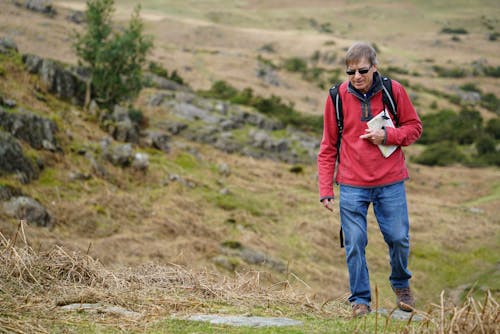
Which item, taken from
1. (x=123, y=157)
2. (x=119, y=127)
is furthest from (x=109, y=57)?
(x=123, y=157)

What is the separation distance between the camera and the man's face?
5.42m

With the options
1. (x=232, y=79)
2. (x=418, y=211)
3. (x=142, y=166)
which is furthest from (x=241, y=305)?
(x=232, y=79)

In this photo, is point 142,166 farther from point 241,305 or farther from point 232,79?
point 232,79

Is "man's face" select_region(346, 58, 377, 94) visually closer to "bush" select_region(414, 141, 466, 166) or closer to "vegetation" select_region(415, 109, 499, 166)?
"vegetation" select_region(415, 109, 499, 166)

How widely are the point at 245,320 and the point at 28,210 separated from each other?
11.2 m

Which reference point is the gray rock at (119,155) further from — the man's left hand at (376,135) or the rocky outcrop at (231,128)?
the man's left hand at (376,135)

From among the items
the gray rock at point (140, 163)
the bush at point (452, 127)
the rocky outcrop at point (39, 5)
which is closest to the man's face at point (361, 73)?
the gray rock at point (140, 163)

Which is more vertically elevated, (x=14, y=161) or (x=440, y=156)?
(x=14, y=161)

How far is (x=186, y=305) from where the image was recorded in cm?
493

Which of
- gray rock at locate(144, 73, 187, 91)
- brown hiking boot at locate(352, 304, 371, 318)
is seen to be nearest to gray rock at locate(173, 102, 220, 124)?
gray rock at locate(144, 73, 187, 91)

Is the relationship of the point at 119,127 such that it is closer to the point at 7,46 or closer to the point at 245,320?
the point at 7,46

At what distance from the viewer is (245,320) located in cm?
450

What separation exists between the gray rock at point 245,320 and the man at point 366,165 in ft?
3.92

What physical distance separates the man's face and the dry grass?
221cm
